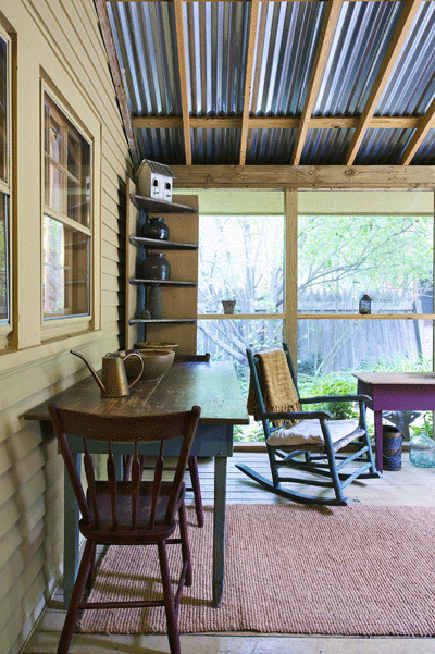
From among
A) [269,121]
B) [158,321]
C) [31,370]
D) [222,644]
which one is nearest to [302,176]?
[269,121]

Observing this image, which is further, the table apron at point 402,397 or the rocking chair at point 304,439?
the table apron at point 402,397

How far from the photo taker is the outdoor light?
4.75 metres

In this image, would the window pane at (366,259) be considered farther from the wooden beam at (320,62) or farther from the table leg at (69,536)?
the table leg at (69,536)

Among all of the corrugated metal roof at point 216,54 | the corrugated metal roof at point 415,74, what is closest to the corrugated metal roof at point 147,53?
the corrugated metal roof at point 216,54

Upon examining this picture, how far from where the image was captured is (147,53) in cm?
360

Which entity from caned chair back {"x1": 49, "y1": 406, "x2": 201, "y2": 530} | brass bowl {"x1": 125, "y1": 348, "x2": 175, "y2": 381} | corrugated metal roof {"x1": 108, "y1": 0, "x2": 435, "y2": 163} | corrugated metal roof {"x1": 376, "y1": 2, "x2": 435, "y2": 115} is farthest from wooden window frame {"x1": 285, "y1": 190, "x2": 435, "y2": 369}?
caned chair back {"x1": 49, "y1": 406, "x2": 201, "y2": 530}

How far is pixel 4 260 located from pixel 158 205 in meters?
2.54

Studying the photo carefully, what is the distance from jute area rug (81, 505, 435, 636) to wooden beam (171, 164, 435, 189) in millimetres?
2800

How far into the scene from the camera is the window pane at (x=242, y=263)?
483cm

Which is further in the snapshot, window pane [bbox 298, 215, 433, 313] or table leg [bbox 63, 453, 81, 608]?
window pane [bbox 298, 215, 433, 313]

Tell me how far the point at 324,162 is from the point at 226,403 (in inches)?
125

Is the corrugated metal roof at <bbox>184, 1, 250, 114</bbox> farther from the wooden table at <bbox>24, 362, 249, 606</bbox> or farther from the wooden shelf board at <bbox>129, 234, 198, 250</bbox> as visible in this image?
the wooden table at <bbox>24, 362, 249, 606</bbox>

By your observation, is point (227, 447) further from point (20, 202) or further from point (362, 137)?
point (362, 137)

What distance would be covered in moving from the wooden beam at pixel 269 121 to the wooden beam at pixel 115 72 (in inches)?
5.4
